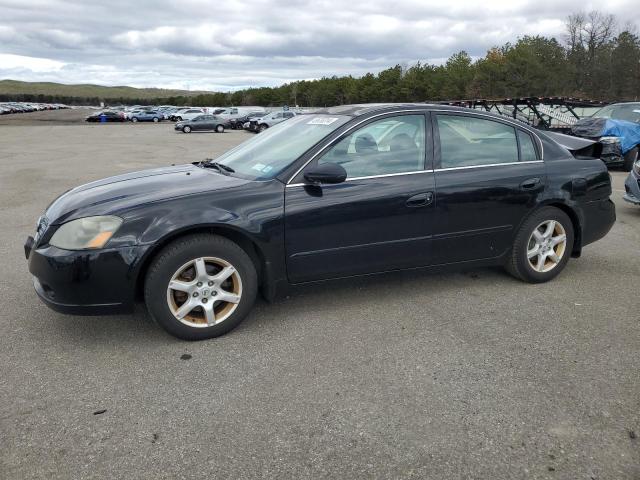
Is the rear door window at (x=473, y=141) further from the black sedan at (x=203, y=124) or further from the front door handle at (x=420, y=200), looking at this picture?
the black sedan at (x=203, y=124)

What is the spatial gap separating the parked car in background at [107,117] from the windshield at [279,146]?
171 feet

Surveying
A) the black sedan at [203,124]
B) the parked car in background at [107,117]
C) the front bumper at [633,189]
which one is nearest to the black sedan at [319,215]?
the front bumper at [633,189]

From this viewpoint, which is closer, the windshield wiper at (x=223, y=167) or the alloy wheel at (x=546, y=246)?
the windshield wiper at (x=223, y=167)

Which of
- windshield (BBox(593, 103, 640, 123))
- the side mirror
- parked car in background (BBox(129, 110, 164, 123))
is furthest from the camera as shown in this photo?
parked car in background (BBox(129, 110, 164, 123))

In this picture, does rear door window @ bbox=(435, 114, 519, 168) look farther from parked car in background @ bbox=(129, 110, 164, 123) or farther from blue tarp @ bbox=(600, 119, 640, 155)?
parked car in background @ bbox=(129, 110, 164, 123)

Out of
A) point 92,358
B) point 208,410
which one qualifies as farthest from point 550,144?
point 92,358

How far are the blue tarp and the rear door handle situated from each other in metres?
9.41

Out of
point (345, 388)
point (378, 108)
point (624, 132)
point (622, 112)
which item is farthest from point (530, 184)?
point (622, 112)

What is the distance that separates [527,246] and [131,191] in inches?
125

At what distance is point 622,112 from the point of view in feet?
43.2

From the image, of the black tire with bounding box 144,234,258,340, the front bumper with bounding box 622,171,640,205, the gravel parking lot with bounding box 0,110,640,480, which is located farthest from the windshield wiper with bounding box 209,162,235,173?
the front bumper with bounding box 622,171,640,205

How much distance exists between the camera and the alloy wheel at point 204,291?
3.43 meters

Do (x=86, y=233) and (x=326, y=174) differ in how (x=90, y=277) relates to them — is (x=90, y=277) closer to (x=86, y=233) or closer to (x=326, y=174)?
(x=86, y=233)

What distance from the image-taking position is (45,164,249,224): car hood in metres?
3.45
